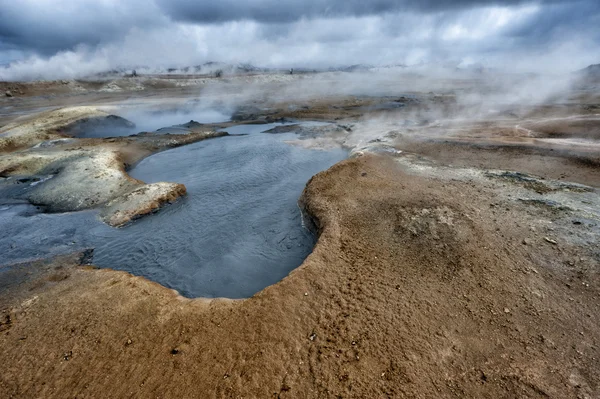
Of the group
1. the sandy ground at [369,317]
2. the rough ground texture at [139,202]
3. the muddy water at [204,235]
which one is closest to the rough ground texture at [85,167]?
the rough ground texture at [139,202]

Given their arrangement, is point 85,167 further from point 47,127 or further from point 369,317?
point 369,317

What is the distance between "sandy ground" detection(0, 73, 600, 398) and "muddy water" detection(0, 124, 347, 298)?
3.30 feet

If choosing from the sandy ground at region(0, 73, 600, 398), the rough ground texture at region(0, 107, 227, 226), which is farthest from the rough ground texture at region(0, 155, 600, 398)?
the rough ground texture at region(0, 107, 227, 226)

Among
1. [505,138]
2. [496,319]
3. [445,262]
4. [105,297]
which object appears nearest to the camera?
[496,319]

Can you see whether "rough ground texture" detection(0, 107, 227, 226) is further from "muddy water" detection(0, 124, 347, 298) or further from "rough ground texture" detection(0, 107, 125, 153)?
"muddy water" detection(0, 124, 347, 298)

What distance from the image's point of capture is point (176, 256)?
26.2ft

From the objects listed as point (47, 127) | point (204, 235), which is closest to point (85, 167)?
point (204, 235)

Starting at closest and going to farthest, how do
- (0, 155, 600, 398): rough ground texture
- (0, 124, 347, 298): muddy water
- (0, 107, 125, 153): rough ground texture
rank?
1. (0, 155, 600, 398): rough ground texture
2. (0, 124, 347, 298): muddy water
3. (0, 107, 125, 153): rough ground texture

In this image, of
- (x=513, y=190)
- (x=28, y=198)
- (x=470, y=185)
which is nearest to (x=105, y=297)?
(x=28, y=198)

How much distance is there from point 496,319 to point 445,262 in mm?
1452

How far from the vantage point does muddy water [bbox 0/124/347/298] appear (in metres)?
7.35

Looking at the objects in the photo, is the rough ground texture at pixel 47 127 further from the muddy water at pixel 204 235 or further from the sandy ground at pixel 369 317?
the sandy ground at pixel 369 317

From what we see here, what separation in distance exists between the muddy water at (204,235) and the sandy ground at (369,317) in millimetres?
1007

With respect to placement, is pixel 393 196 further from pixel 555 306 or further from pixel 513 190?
pixel 555 306
